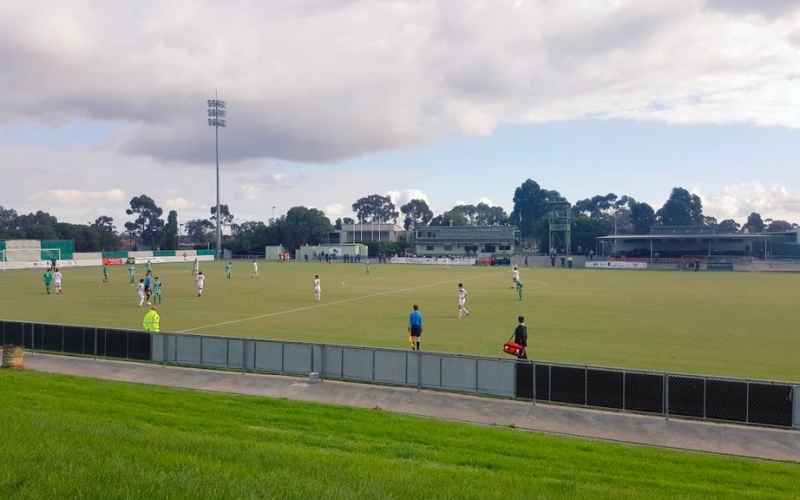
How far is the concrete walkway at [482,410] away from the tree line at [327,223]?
92106 millimetres

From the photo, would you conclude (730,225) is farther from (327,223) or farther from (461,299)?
(461,299)

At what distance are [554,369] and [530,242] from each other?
14761 centimetres

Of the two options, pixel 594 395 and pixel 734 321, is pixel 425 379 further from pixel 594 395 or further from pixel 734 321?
pixel 734 321

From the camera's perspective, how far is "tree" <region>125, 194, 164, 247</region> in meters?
153

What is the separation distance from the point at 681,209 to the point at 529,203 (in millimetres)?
37680

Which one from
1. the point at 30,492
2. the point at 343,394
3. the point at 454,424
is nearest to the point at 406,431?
the point at 454,424

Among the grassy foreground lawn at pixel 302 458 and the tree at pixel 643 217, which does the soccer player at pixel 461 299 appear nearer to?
the grassy foreground lawn at pixel 302 458

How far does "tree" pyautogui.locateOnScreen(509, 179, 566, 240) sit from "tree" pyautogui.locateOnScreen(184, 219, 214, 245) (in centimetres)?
8463

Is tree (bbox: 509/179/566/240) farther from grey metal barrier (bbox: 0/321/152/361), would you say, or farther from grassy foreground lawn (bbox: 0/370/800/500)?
grassy foreground lawn (bbox: 0/370/800/500)

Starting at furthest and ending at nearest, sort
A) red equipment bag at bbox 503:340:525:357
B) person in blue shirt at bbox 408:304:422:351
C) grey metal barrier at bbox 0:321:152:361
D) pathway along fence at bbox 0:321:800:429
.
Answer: person in blue shirt at bbox 408:304:422:351
grey metal barrier at bbox 0:321:152:361
red equipment bag at bbox 503:340:525:357
pathway along fence at bbox 0:321:800:429

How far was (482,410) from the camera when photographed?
13227 millimetres

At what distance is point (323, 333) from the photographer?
22.9 metres

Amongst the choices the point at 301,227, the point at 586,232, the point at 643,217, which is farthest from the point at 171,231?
the point at 643,217

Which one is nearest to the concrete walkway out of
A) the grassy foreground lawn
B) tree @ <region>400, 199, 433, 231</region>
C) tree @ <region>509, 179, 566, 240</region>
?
the grassy foreground lawn
